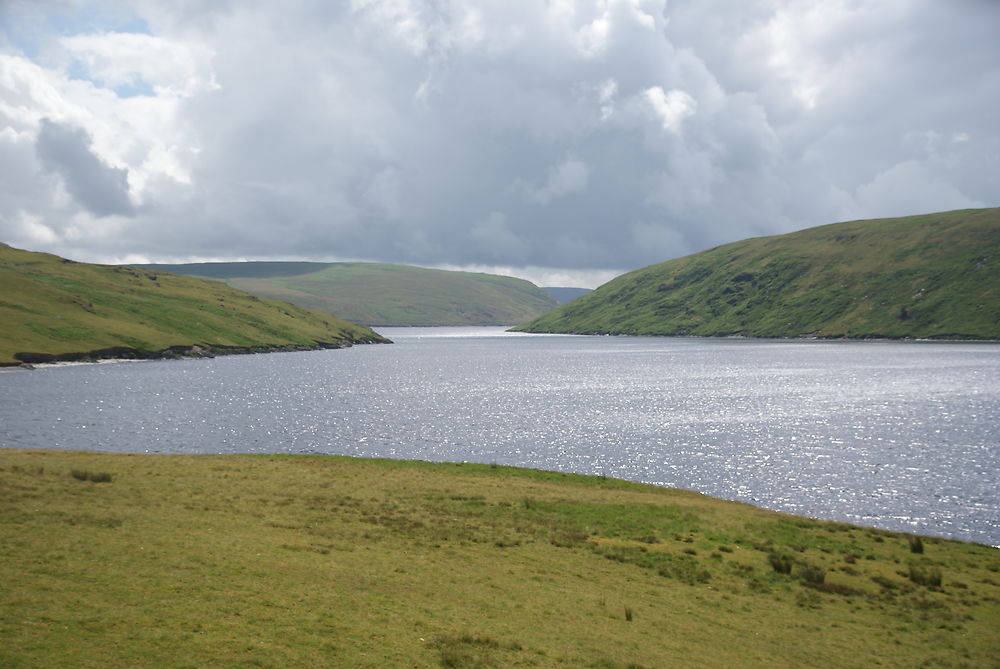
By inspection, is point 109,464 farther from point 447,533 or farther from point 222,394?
point 222,394

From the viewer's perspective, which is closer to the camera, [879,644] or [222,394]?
[879,644]

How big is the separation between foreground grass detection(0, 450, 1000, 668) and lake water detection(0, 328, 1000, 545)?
16867mm

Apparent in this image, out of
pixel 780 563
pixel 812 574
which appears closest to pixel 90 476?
pixel 780 563

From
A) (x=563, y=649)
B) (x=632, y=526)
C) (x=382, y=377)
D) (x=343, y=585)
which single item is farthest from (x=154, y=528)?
(x=382, y=377)

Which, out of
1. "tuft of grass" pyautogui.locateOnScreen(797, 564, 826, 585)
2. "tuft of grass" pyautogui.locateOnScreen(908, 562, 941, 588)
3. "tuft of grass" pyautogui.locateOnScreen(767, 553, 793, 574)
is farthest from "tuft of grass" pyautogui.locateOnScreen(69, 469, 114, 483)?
"tuft of grass" pyautogui.locateOnScreen(908, 562, 941, 588)

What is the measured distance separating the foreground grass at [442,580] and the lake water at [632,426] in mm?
16867

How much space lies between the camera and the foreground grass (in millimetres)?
20812

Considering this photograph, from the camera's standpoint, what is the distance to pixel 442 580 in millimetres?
29016

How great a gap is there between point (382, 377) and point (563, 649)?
6138 inches

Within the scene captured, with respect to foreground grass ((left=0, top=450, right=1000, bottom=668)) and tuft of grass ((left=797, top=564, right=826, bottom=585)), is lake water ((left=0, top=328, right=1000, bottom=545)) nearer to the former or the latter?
foreground grass ((left=0, top=450, right=1000, bottom=668))

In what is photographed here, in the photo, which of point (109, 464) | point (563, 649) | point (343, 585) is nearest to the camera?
point (563, 649)

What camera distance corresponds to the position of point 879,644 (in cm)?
2669

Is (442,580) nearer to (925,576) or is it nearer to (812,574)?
(812,574)

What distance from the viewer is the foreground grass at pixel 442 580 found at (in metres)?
20.8
